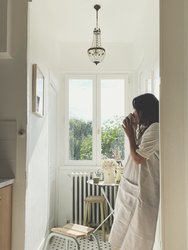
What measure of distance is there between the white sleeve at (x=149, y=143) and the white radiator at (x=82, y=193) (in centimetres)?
233

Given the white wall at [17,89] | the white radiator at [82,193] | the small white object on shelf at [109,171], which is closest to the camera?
the white wall at [17,89]

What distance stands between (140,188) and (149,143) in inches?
12.0

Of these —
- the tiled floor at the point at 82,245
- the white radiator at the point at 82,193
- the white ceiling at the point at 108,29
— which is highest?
the white ceiling at the point at 108,29

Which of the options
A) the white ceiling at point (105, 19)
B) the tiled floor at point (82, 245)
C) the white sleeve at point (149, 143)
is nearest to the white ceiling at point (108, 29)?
the white ceiling at point (105, 19)

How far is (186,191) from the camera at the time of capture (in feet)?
4.98

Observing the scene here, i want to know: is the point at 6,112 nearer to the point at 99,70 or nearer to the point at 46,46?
the point at 46,46

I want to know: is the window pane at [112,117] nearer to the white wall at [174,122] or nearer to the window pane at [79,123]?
the window pane at [79,123]

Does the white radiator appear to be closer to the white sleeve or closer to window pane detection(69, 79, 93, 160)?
window pane detection(69, 79, 93, 160)

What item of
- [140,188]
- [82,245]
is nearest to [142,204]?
[140,188]

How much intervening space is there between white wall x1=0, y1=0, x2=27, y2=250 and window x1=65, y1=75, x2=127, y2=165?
8.35 ft

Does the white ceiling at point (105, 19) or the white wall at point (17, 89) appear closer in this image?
the white wall at point (17, 89)

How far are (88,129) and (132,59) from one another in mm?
1299

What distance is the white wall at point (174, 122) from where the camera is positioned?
153 cm

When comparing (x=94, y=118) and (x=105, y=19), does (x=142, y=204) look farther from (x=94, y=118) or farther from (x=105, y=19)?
(x=94, y=118)
